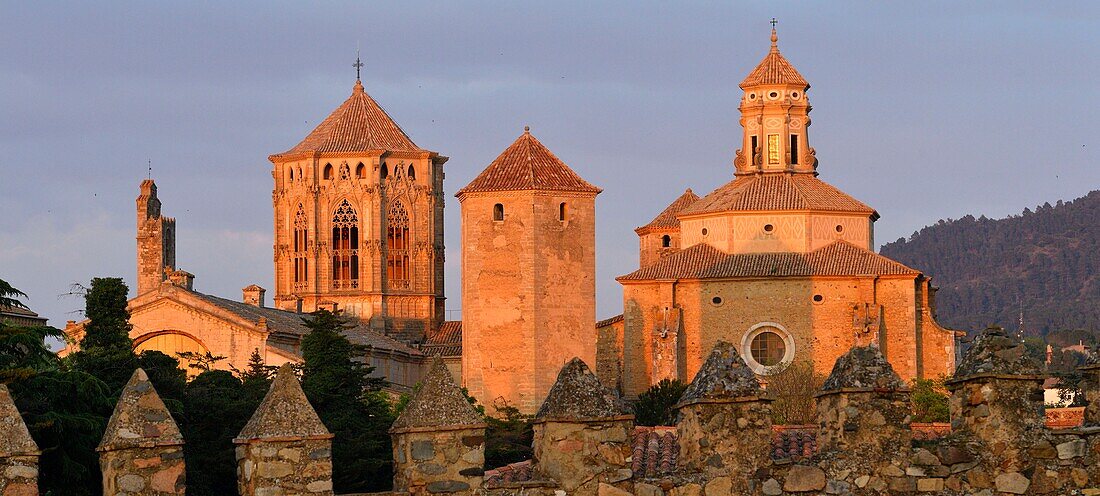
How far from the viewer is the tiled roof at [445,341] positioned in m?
107

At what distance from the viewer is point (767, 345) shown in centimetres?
8975

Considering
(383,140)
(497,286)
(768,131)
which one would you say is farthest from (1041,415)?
(383,140)

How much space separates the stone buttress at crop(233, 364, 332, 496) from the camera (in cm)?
1658

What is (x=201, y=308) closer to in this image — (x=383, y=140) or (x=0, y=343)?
(x=383, y=140)

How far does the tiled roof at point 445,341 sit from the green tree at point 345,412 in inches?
1966

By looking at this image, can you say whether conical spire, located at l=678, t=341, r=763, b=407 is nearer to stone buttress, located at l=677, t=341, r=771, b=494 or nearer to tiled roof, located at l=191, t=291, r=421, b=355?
stone buttress, located at l=677, t=341, r=771, b=494

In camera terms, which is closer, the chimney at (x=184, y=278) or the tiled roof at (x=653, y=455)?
the tiled roof at (x=653, y=455)

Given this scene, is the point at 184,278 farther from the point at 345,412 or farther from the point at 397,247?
the point at 345,412

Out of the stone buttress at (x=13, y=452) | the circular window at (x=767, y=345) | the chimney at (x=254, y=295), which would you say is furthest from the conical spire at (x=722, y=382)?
the chimney at (x=254, y=295)

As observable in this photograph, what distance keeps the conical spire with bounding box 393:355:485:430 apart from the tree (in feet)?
143

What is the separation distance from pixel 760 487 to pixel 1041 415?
2.38 m

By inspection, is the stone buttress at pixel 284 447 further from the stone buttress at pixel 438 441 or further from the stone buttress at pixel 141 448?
the stone buttress at pixel 438 441

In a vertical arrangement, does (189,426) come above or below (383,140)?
below

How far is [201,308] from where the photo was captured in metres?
84.7
